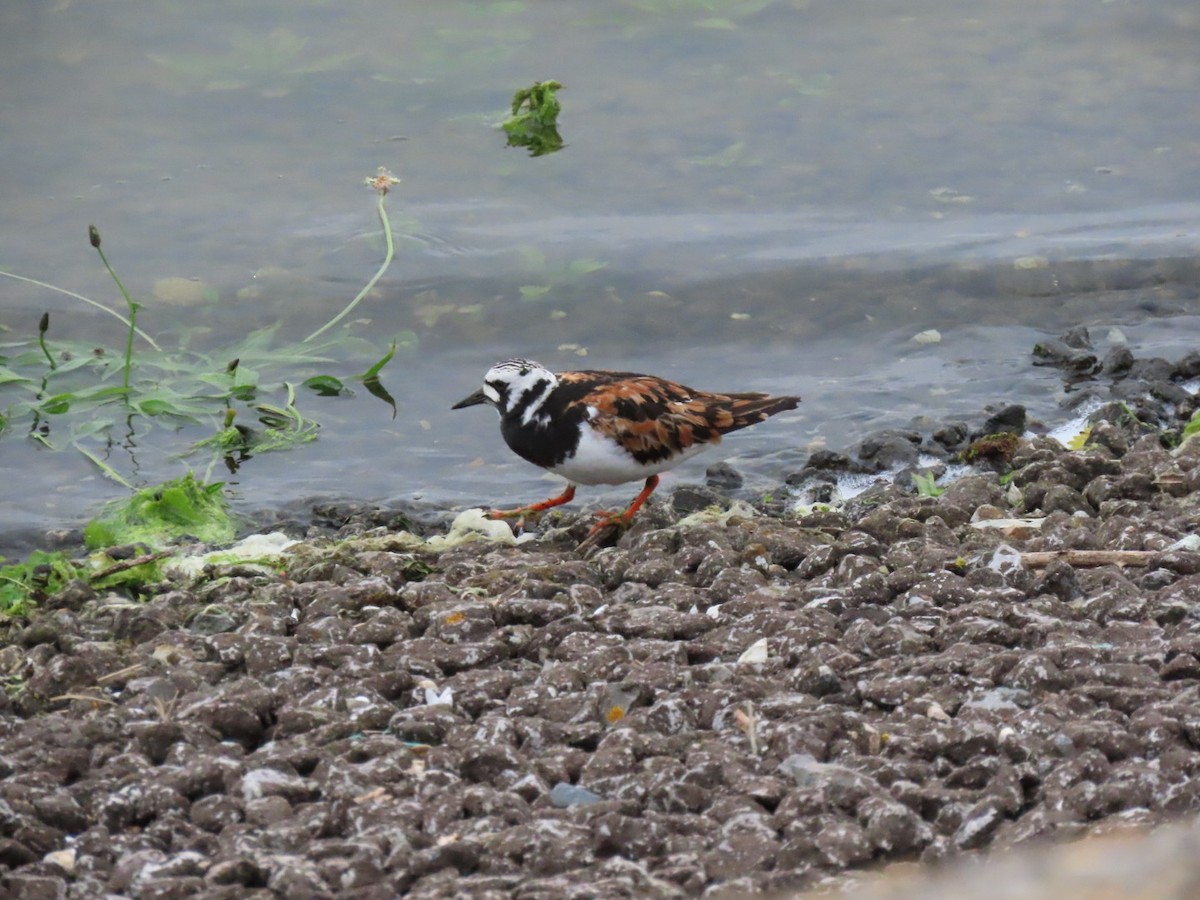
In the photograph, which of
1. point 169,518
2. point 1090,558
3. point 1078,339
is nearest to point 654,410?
point 1090,558

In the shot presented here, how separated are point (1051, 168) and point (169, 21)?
7639mm

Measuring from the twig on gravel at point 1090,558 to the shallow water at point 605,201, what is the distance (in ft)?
9.21

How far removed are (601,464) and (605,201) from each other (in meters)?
5.14

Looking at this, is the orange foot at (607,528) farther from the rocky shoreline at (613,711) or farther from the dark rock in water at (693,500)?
the dark rock in water at (693,500)

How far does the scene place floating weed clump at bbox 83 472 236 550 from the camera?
23.0 feet

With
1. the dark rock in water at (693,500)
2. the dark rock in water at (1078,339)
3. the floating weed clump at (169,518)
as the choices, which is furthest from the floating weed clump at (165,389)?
the dark rock in water at (1078,339)

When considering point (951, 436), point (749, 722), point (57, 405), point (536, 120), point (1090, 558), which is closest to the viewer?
point (749, 722)

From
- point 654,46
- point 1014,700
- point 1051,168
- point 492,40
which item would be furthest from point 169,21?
point 1014,700

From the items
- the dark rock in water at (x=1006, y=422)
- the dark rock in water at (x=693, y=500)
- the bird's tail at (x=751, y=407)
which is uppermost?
the bird's tail at (x=751, y=407)

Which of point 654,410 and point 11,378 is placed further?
point 11,378

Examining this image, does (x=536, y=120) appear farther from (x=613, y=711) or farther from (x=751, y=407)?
(x=613, y=711)

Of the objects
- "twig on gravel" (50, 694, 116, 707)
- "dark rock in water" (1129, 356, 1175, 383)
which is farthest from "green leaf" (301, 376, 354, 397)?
"dark rock in water" (1129, 356, 1175, 383)

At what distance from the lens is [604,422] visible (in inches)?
248

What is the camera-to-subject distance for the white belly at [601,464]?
627 centimetres
